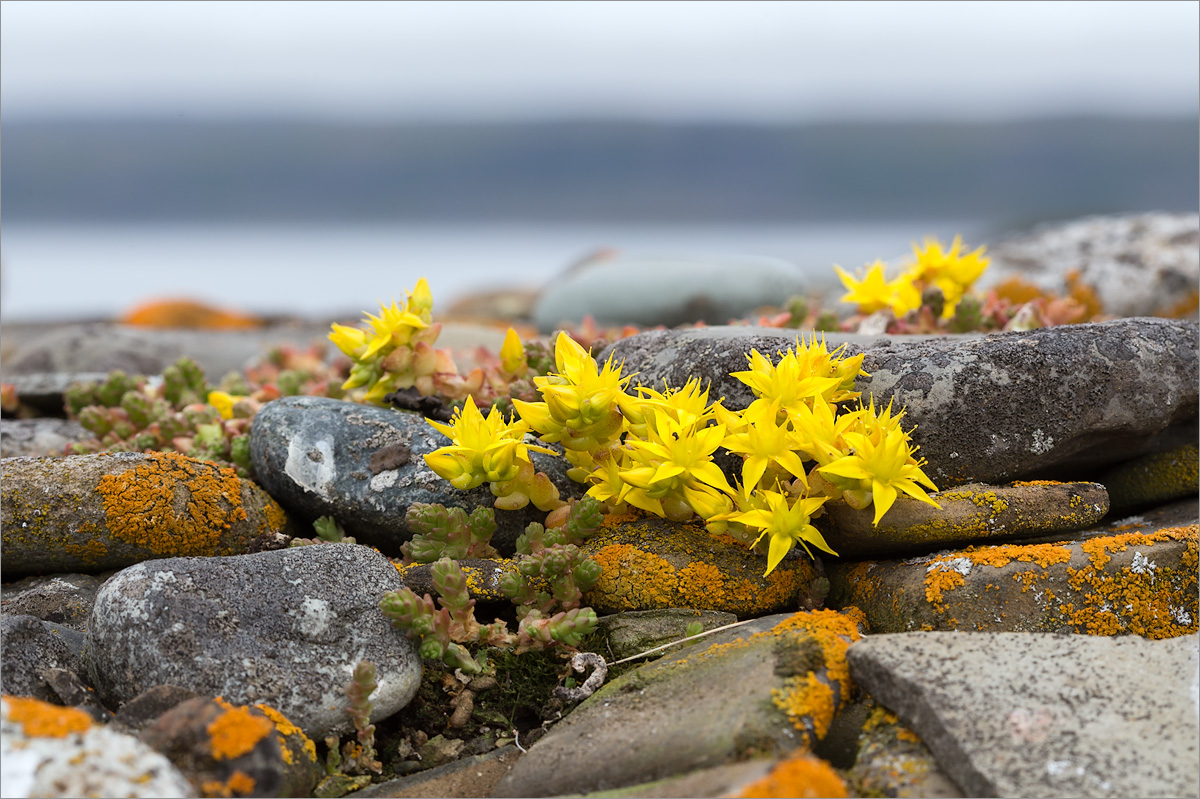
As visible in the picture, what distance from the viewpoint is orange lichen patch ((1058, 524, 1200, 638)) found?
3.26 m

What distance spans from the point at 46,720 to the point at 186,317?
11.7 m

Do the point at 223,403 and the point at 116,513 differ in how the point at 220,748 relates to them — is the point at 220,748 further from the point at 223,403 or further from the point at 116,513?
the point at 223,403

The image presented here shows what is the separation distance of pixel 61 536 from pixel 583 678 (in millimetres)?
2082

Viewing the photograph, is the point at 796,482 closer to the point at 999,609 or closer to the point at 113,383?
the point at 999,609

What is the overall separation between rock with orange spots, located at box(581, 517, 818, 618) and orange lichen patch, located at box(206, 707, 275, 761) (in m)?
1.32

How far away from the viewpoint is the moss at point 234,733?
2.50m

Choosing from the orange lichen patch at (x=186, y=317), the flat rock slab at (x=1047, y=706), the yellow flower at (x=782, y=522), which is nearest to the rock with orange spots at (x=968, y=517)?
the yellow flower at (x=782, y=522)

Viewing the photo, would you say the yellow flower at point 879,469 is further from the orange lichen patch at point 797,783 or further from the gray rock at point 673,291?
the gray rock at point 673,291

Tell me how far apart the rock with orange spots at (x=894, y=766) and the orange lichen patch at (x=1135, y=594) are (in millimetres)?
854

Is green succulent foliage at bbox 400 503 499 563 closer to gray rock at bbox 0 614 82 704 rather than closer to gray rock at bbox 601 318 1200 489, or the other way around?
gray rock at bbox 601 318 1200 489

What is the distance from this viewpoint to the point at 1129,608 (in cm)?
329

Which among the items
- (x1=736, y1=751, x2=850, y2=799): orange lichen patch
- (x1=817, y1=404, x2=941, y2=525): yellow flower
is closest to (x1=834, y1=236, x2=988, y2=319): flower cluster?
(x1=817, y1=404, x2=941, y2=525): yellow flower

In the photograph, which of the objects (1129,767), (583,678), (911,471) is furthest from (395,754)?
(1129,767)

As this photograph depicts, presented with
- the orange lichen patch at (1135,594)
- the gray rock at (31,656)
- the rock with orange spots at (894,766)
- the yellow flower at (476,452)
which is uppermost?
the yellow flower at (476,452)
